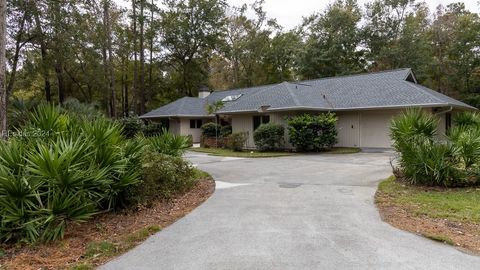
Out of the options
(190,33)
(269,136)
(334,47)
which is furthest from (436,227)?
(190,33)

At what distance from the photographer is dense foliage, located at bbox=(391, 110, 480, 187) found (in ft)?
26.9

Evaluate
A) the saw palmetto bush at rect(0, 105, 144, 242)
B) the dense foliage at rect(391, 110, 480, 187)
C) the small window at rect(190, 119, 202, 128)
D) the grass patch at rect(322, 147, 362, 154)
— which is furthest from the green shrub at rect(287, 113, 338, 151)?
the saw palmetto bush at rect(0, 105, 144, 242)

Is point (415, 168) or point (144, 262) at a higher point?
point (415, 168)

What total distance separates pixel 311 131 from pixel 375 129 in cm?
418

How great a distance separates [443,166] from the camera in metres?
8.16

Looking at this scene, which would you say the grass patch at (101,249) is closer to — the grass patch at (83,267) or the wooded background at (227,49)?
the grass patch at (83,267)

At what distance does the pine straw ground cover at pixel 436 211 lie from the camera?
486 cm

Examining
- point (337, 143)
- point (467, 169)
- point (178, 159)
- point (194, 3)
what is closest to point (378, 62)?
point (337, 143)

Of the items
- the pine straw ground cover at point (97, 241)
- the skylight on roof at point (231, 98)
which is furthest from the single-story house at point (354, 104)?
the pine straw ground cover at point (97, 241)

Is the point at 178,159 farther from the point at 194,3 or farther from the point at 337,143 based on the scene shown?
the point at 194,3

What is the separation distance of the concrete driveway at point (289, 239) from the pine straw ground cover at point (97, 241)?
24cm

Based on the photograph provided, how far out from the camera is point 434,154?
8.30 meters

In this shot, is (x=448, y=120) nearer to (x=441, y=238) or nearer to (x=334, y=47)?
(x=334, y=47)

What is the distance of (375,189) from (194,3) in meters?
32.6
